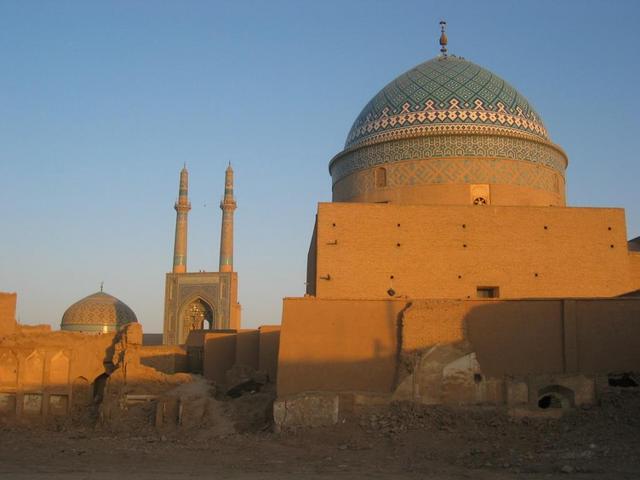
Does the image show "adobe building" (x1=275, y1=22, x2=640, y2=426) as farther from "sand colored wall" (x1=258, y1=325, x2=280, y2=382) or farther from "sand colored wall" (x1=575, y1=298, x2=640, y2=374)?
"sand colored wall" (x1=258, y1=325, x2=280, y2=382)

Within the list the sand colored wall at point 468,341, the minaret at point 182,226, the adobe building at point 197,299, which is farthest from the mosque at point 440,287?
the minaret at point 182,226

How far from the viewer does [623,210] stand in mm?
15516

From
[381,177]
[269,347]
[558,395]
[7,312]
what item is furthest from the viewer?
[7,312]

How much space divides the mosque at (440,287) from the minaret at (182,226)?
44.0ft

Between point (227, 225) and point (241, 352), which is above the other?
point (227, 225)

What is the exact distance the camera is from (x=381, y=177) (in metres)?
17.4

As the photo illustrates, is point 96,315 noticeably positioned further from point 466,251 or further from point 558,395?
point 558,395

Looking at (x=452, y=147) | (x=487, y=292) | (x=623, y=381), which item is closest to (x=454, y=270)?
(x=487, y=292)

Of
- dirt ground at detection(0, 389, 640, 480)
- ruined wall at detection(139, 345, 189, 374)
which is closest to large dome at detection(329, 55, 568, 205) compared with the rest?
ruined wall at detection(139, 345, 189, 374)

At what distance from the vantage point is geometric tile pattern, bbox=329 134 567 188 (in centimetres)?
1677

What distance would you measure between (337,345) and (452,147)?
637cm

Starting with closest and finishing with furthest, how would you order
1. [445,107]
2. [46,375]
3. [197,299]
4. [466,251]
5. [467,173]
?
[466,251]
[46,375]
[467,173]
[445,107]
[197,299]

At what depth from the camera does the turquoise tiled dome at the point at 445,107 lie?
56.1ft

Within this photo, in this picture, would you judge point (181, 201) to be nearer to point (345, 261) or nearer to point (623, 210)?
point (345, 261)
